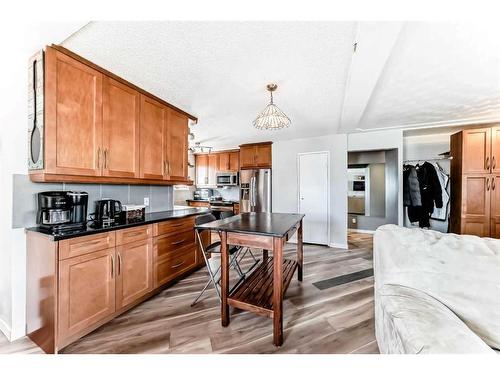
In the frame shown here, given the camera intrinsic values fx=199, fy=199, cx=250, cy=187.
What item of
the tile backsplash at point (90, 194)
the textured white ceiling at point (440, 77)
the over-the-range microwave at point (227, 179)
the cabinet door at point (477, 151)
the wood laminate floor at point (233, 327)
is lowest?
the wood laminate floor at point (233, 327)

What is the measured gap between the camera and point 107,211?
2.06 m

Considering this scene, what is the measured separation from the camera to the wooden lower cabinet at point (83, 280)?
141 cm

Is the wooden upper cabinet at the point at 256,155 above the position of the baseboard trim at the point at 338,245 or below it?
above

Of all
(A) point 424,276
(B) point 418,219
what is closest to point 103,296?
(A) point 424,276

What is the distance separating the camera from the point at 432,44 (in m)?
1.49

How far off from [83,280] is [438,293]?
2299 mm

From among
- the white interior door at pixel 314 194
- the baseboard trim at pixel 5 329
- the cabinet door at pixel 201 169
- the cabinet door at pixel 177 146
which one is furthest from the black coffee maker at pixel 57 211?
the cabinet door at pixel 201 169

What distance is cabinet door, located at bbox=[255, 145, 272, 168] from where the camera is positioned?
4.64 meters

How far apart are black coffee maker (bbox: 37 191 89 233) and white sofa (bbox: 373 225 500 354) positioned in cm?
215

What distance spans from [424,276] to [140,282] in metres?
2.29

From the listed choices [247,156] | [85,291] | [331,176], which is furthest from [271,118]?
[247,156]

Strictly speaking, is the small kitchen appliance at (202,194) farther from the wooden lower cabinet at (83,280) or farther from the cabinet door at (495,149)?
the cabinet door at (495,149)

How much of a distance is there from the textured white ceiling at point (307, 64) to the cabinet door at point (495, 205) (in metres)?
1.00
